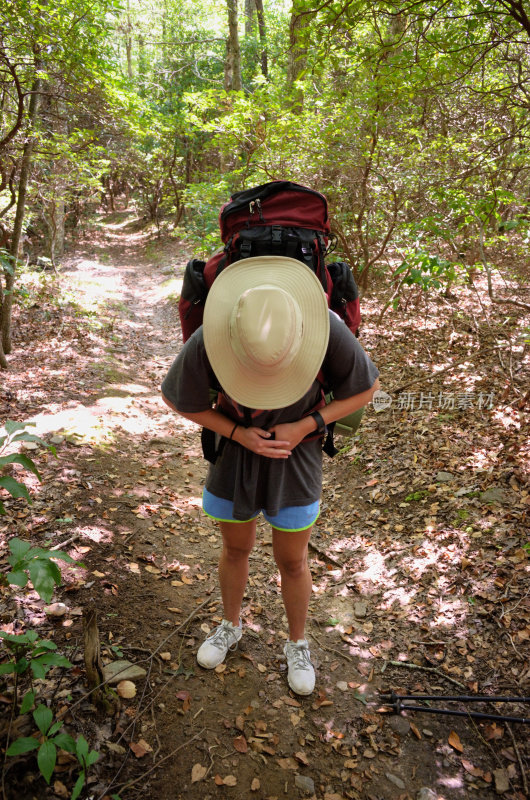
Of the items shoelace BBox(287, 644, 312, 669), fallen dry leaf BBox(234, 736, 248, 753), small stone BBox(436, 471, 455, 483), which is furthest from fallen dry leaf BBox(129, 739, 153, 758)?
small stone BBox(436, 471, 455, 483)

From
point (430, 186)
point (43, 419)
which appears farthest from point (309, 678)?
point (430, 186)

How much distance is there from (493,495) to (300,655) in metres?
2.17

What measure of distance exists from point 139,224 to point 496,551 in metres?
28.2

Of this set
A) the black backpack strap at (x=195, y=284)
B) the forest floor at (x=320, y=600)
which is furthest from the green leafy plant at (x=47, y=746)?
the black backpack strap at (x=195, y=284)

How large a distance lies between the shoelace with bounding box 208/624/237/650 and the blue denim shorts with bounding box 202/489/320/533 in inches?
→ 36.3

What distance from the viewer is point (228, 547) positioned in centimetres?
245

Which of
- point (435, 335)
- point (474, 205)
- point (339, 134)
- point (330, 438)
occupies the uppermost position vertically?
point (339, 134)

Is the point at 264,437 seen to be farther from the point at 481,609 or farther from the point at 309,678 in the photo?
the point at 481,609

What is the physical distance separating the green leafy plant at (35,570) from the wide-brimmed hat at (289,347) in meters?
0.91

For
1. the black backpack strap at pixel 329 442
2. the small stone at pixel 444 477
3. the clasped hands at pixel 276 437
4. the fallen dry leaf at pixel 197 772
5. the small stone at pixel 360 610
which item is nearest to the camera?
the clasped hands at pixel 276 437

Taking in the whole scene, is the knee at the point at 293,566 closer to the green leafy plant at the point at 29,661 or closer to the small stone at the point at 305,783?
the small stone at the point at 305,783

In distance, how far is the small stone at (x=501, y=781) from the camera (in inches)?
84.4

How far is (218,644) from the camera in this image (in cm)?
275

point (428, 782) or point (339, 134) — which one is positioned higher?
point (339, 134)
